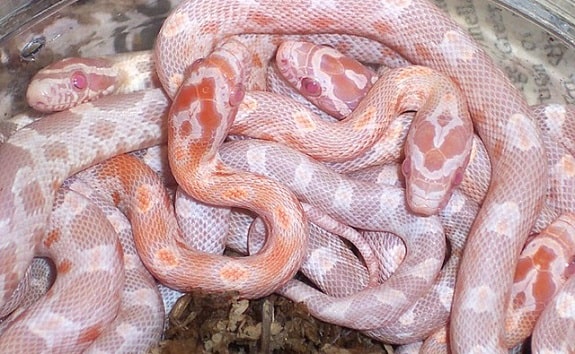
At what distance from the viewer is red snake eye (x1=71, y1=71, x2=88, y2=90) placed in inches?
148

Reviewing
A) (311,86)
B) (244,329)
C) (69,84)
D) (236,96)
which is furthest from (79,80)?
(244,329)

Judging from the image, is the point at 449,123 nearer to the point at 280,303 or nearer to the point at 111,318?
the point at 280,303

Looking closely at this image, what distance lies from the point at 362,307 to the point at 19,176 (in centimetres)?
158

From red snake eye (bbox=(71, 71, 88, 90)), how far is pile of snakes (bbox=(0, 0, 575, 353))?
0.04ft

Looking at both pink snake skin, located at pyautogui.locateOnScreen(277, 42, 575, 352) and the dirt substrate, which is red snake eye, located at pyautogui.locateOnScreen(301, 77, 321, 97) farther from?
the dirt substrate

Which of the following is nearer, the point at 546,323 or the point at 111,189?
the point at 546,323

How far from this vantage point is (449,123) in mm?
3477

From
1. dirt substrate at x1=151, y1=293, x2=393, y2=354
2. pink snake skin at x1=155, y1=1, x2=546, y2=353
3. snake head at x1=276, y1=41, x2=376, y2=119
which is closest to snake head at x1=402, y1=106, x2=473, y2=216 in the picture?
pink snake skin at x1=155, y1=1, x2=546, y2=353

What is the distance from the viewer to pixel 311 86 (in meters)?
3.73

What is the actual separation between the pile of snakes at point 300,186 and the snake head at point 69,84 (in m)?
0.01

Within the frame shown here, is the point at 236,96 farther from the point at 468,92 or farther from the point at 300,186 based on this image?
the point at 468,92

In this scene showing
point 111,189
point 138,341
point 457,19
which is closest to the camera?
point 138,341

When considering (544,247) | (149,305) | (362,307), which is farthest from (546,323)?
(149,305)

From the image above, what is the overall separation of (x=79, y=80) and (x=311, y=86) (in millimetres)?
1119
